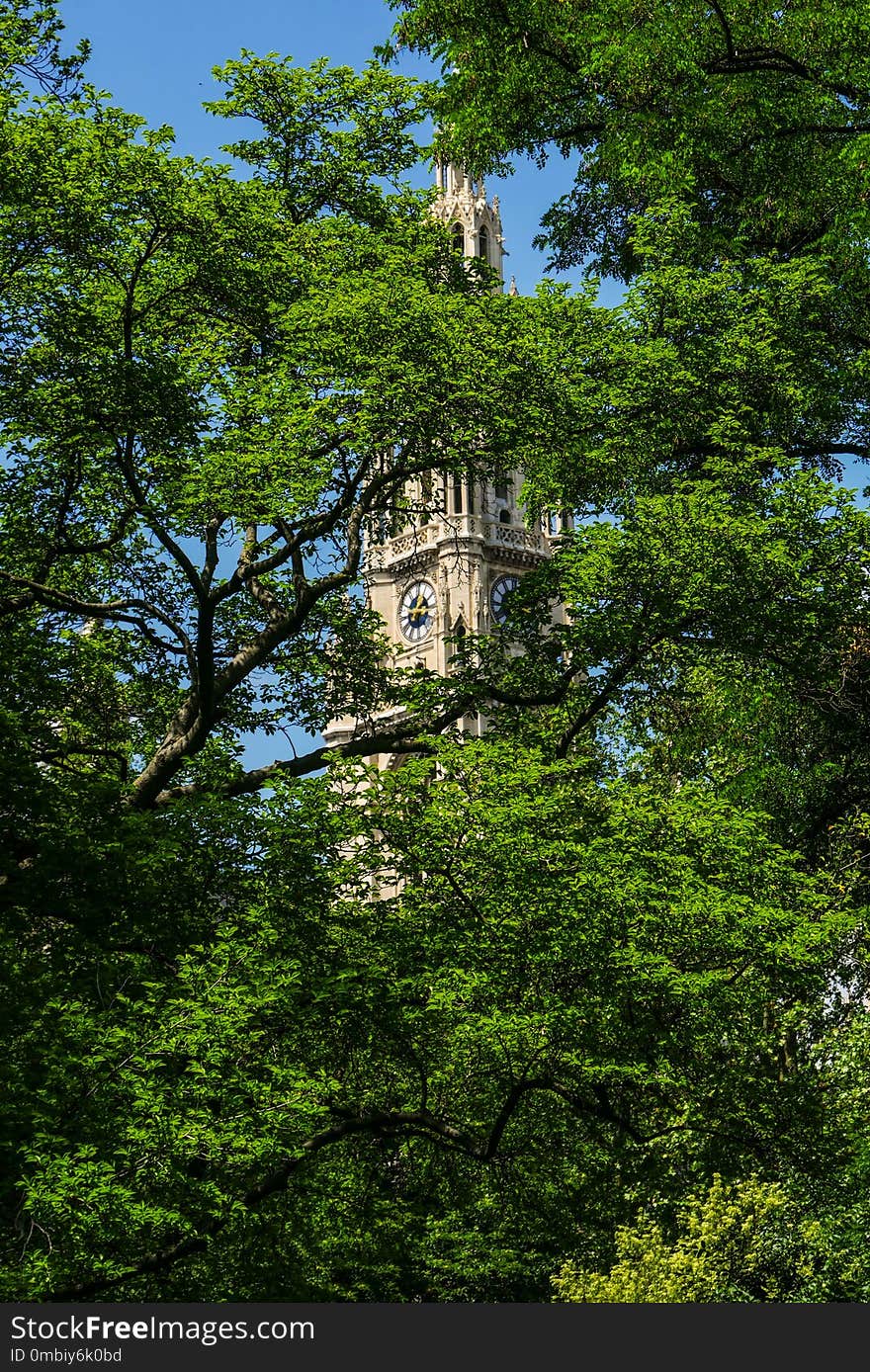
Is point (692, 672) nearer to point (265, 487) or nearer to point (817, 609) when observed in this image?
point (817, 609)

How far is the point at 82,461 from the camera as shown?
73.6 feet

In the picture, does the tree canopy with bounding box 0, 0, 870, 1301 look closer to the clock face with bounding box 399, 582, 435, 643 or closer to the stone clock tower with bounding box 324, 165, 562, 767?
the stone clock tower with bounding box 324, 165, 562, 767

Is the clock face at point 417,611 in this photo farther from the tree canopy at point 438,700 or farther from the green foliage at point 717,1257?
the green foliage at point 717,1257

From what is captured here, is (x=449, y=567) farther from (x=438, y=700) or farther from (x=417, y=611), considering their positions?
(x=438, y=700)

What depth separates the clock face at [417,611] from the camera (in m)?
81.3

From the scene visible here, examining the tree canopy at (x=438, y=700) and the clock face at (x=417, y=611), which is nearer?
the tree canopy at (x=438, y=700)

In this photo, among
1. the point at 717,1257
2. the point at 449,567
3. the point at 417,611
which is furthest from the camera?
the point at 417,611

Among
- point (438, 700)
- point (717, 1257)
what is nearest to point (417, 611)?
point (438, 700)

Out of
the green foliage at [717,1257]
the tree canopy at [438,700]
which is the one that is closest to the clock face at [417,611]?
the tree canopy at [438,700]

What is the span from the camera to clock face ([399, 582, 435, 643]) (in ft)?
267

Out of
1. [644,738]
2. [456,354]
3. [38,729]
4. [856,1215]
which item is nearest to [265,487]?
[456,354]

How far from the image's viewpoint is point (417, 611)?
270 feet

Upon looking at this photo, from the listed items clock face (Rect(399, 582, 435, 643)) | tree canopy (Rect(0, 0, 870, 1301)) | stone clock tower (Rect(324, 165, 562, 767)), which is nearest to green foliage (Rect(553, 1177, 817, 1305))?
tree canopy (Rect(0, 0, 870, 1301))

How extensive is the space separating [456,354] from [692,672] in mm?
9507
